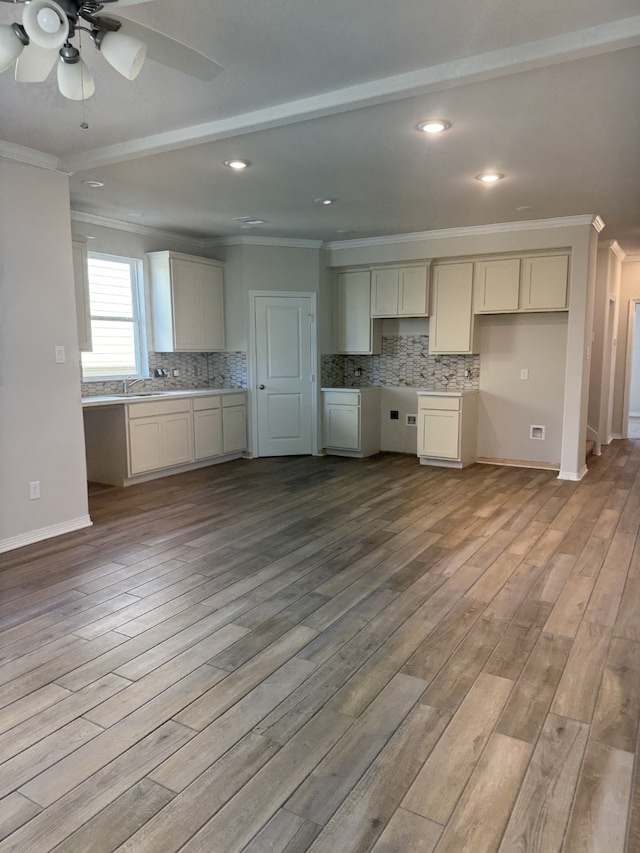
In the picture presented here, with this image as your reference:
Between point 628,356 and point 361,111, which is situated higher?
point 361,111

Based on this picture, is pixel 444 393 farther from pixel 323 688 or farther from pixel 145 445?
pixel 323 688

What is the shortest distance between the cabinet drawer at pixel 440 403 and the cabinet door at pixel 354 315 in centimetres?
106

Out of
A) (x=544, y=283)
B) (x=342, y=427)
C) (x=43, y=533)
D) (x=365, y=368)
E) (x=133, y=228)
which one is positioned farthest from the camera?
(x=365, y=368)

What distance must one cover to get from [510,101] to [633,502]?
350 centimetres

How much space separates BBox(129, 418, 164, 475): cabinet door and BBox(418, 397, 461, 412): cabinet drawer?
113 inches

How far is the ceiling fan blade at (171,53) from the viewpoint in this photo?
6.40ft

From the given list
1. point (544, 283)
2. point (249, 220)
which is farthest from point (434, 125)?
point (544, 283)

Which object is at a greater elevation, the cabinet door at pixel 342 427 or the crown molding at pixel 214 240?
the crown molding at pixel 214 240

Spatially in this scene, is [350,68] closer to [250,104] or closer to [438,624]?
[250,104]

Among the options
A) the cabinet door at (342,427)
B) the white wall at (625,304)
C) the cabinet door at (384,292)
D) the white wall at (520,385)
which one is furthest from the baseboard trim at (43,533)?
the white wall at (625,304)

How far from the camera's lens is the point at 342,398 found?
6.95m

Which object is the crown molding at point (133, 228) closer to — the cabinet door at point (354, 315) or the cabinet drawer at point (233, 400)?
the cabinet door at point (354, 315)

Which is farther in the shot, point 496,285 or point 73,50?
point 496,285

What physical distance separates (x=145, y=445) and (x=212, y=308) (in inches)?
→ 77.2
